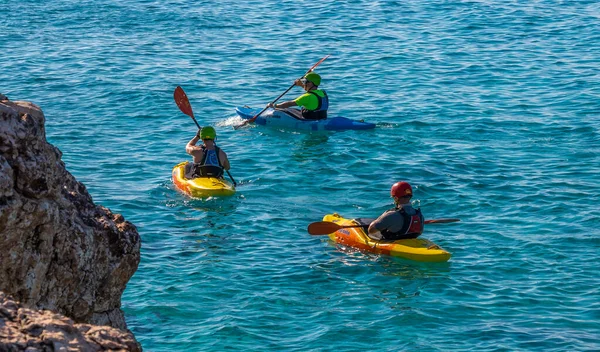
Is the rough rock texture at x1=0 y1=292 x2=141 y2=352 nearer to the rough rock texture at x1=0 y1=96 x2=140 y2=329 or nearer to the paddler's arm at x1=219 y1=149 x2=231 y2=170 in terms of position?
the rough rock texture at x1=0 y1=96 x2=140 y2=329

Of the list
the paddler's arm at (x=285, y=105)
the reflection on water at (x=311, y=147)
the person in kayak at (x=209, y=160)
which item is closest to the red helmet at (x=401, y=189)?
the person in kayak at (x=209, y=160)

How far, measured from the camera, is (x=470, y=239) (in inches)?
553

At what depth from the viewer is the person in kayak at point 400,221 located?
43.7 ft

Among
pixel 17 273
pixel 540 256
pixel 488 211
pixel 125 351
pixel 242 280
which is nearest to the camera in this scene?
pixel 125 351

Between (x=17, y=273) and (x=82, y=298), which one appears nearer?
(x=17, y=273)

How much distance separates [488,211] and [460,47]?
41.9ft

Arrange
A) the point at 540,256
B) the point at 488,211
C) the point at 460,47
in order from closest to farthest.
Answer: the point at 540,256, the point at 488,211, the point at 460,47

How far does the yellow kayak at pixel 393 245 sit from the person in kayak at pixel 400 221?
10 cm

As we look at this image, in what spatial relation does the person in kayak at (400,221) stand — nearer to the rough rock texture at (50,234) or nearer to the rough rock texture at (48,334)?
the rough rock texture at (50,234)

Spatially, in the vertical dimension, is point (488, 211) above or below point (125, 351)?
below

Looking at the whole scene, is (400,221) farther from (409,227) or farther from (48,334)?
(48,334)

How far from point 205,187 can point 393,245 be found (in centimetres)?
396

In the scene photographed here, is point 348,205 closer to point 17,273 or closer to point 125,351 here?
point 17,273

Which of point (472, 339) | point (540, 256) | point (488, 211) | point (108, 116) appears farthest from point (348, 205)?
point (108, 116)
